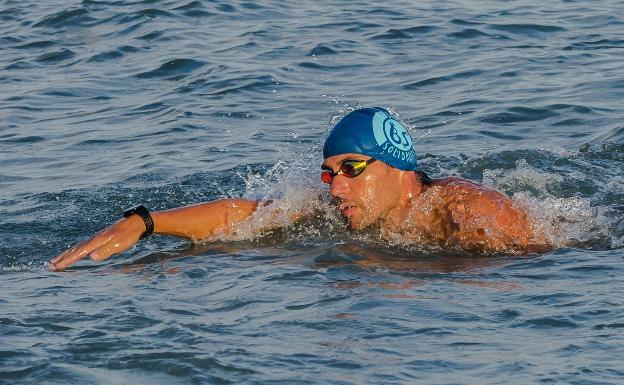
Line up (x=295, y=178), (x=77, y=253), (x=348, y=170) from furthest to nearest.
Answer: (x=295, y=178), (x=348, y=170), (x=77, y=253)

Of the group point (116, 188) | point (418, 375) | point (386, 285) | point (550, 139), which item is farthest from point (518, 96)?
point (418, 375)

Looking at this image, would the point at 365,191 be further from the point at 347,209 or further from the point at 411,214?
the point at 411,214

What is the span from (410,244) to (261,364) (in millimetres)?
2681

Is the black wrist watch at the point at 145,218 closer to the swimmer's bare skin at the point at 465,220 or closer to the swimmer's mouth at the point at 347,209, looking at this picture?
the swimmer's mouth at the point at 347,209

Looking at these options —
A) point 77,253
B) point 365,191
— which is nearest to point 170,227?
point 77,253

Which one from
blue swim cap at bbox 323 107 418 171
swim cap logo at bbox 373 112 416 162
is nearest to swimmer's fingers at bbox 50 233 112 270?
blue swim cap at bbox 323 107 418 171

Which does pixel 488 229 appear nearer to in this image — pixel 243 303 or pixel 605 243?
pixel 605 243

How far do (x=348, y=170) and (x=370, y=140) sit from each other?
10.1 inches

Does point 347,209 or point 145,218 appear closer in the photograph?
point 145,218

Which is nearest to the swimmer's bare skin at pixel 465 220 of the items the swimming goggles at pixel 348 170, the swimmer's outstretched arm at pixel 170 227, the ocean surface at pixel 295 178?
the ocean surface at pixel 295 178

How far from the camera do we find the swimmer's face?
25.8 ft

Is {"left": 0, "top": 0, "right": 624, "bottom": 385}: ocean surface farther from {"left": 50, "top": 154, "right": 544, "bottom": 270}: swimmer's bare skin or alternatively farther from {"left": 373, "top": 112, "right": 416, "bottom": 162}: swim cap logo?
{"left": 373, "top": 112, "right": 416, "bottom": 162}: swim cap logo

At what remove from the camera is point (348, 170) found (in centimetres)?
789

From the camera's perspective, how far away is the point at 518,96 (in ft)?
44.0
